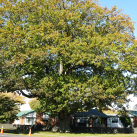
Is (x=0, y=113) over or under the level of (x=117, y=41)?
under

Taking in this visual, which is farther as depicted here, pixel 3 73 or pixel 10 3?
pixel 10 3

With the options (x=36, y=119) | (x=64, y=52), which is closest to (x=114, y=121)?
(x=36, y=119)

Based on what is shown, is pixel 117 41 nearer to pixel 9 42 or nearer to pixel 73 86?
pixel 73 86

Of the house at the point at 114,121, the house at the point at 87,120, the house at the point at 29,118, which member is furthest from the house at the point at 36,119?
the house at the point at 114,121

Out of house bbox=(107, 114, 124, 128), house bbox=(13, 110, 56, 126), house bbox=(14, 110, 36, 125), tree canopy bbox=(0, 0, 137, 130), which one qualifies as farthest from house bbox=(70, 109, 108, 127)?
tree canopy bbox=(0, 0, 137, 130)

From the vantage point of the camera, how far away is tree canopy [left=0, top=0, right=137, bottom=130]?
2350 cm

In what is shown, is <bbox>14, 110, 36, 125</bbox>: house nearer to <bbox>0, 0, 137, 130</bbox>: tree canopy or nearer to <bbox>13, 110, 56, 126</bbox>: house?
<bbox>13, 110, 56, 126</bbox>: house

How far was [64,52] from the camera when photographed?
78.2 ft

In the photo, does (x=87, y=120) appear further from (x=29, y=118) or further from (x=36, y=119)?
(x=29, y=118)

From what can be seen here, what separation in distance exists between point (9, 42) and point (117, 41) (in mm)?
13932

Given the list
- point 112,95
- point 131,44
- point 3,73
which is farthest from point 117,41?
point 3,73

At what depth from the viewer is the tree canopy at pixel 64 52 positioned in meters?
23.5

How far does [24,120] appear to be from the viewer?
53219 mm

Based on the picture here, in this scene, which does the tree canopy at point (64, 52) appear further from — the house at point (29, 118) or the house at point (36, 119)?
the house at point (29, 118)
